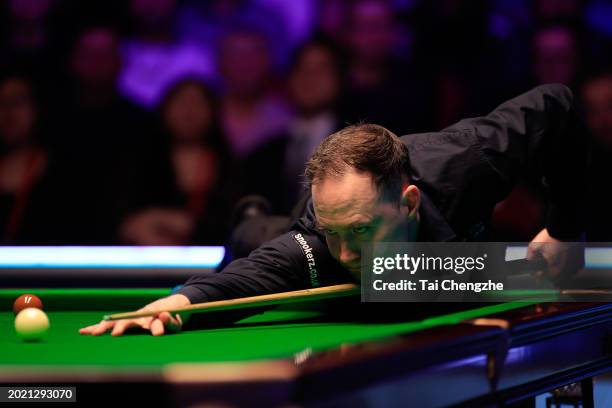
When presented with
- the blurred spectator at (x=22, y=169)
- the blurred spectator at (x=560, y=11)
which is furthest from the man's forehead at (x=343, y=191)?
the blurred spectator at (x=22, y=169)

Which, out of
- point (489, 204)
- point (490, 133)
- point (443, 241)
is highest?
point (490, 133)

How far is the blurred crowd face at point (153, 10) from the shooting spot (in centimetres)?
659

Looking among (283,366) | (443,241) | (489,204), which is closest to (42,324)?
(283,366)

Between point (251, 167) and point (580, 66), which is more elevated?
point (580, 66)

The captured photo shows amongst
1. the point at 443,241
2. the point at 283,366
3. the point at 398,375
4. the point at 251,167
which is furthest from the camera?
the point at 251,167

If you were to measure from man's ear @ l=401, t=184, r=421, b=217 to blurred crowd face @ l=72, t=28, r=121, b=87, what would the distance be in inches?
178

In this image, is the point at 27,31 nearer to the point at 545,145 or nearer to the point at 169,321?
the point at 545,145

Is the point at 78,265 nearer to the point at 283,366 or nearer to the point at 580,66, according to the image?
the point at 580,66

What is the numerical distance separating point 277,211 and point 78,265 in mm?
1340

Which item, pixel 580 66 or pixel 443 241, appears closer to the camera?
pixel 443 241

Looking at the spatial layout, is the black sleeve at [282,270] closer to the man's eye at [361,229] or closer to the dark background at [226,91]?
the man's eye at [361,229]

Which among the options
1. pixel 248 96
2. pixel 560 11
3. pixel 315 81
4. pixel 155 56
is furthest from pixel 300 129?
pixel 560 11

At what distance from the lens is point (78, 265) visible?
593 centimetres

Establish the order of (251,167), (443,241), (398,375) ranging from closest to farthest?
(398,375), (443,241), (251,167)
